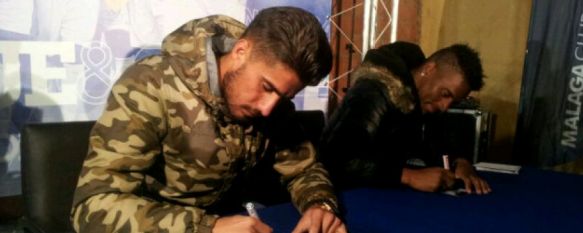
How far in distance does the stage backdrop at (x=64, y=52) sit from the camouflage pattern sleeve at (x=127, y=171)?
4.39 ft

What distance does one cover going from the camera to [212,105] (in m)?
1.07

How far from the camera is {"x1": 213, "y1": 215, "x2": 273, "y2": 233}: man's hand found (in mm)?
897

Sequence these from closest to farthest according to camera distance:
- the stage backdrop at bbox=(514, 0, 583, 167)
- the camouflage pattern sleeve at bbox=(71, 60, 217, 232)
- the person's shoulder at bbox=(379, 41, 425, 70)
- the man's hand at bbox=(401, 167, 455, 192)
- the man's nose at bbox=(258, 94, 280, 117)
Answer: the camouflage pattern sleeve at bbox=(71, 60, 217, 232) → the man's nose at bbox=(258, 94, 280, 117) → the man's hand at bbox=(401, 167, 455, 192) → the person's shoulder at bbox=(379, 41, 425, 70) → the stage backdrop at bbox=(514, 0, 583, 167)

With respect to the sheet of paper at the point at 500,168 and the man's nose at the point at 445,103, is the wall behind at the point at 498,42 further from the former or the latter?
the man's nose at the point at 445,103

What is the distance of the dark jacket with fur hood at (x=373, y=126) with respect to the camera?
4.95ft

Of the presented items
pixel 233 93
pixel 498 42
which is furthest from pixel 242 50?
pixel 498 42

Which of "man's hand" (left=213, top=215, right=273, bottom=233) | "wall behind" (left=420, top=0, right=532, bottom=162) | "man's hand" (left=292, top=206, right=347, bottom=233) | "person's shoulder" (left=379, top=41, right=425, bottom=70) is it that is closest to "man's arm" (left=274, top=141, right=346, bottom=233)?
"man's hand" (left=292, top=206, right=347, bottom=233)

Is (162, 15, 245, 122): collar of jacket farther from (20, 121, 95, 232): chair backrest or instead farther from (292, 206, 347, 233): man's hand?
(20, 121, 95, 232): chair backrest

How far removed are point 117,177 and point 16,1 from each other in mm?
1512

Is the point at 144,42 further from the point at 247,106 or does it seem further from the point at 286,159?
the point at 247,106

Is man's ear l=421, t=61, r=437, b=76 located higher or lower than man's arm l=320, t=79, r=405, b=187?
higher

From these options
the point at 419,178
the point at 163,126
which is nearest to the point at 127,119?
the point at 163,126

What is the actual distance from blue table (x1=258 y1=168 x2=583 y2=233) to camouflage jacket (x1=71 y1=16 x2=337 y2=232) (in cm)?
10

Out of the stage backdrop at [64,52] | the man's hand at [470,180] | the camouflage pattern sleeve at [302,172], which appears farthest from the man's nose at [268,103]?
the stage backdrop at [64,52]
